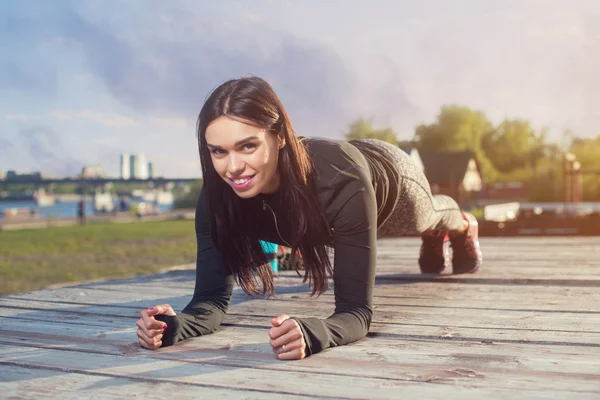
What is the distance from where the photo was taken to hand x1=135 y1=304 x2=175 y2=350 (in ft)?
7.30

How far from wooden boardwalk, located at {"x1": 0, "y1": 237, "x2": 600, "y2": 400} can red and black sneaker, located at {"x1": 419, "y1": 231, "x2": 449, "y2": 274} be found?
0.31m

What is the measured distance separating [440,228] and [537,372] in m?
2.01

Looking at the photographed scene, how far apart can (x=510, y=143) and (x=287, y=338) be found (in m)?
73.7

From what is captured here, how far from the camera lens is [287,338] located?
204cm

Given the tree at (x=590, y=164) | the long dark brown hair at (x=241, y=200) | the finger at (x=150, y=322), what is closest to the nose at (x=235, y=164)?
the long dark brown hair at (x=241, y=200)

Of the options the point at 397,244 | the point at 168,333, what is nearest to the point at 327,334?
the point at 168,333

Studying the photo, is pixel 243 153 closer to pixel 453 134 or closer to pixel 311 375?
pixel 311 375

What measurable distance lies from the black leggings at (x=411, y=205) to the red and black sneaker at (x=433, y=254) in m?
0.46

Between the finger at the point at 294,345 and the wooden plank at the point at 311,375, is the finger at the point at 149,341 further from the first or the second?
the finger at the point at 294,345

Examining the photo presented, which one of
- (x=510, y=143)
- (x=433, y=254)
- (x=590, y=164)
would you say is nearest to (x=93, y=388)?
(x=433, y=254)

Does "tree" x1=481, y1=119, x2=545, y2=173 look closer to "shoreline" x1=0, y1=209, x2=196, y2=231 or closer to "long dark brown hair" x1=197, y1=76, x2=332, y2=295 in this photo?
"shoreline" x1=0, y1=209, x2=196, y2=231

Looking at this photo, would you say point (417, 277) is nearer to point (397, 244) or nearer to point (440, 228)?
point (440, 228)

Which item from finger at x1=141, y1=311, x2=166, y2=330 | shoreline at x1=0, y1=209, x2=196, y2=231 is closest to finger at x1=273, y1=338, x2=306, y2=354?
finger at x1=141, y1=311, x2=166, y2=330

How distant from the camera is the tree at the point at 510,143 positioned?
70688 mm
